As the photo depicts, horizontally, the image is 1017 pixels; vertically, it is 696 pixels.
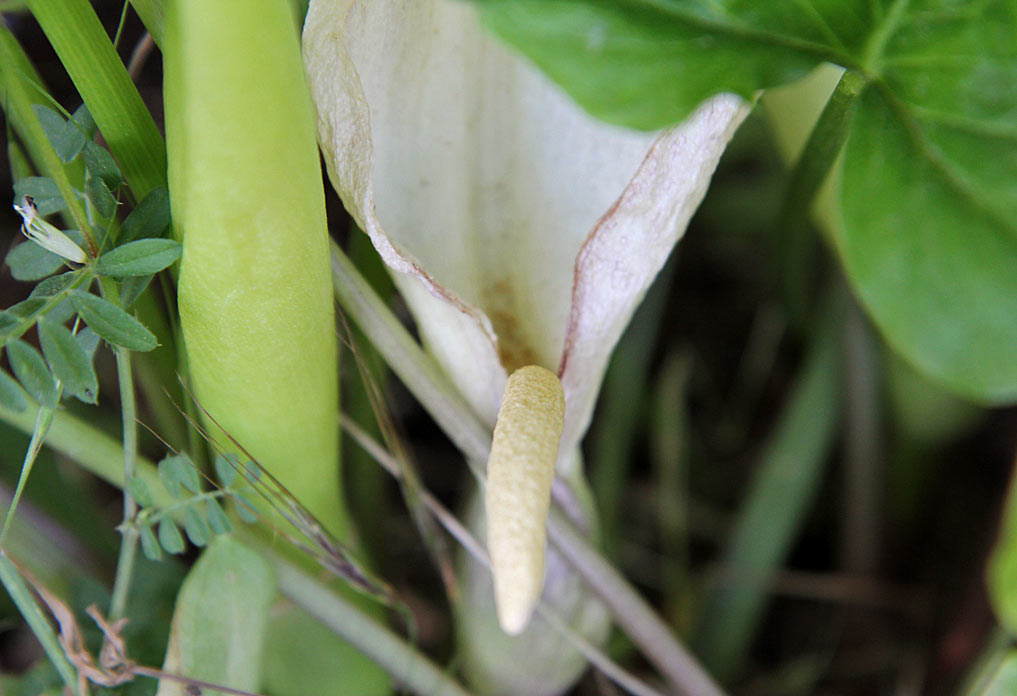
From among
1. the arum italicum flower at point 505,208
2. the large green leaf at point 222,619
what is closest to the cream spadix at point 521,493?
the arum italicum flower at point 505,208

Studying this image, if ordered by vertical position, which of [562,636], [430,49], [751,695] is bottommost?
[751,695]

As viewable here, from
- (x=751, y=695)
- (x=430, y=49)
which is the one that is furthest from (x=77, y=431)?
(x=751, y=695)

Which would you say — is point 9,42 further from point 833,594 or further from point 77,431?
point 833,594

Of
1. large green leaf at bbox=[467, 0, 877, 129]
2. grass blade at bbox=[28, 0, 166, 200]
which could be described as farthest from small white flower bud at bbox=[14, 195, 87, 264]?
large green leaf at bbox=[467, 0, 877, 129]

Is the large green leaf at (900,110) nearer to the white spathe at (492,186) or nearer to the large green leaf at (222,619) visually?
the white spathe at (492,186)

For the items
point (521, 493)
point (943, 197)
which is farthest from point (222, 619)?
point (943, 197)

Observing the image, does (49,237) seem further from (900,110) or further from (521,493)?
(900,110)
